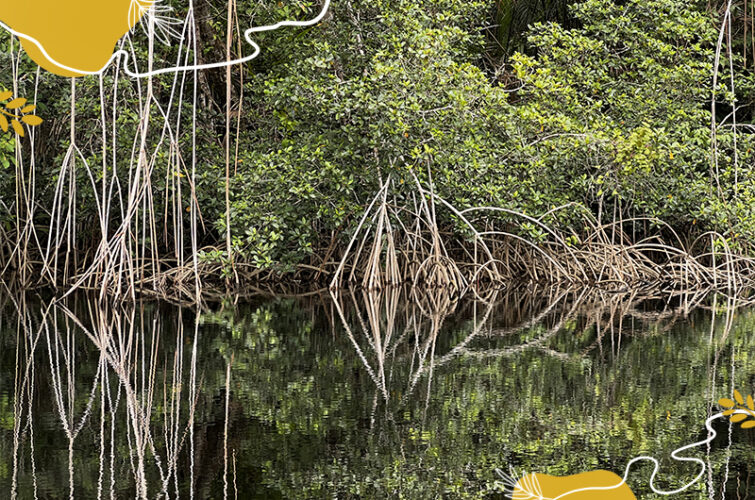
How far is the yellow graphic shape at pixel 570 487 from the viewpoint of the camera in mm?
3322

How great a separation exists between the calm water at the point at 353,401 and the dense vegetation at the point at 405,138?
2662 millimetres

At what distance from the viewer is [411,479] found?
3.53 metres

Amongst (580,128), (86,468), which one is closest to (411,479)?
(86,468)

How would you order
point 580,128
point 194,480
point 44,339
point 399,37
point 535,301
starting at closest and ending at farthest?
1. point 194,480
2. point 44,339
3. point 535,301
4. point 399,37
5. point 580,128

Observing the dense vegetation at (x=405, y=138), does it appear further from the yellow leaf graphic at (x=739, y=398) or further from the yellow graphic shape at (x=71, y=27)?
the yellow graphic shape at (x=71, y=27)

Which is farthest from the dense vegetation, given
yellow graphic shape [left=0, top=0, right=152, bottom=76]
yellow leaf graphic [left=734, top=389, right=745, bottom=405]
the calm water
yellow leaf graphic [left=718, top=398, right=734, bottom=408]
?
yellow graphic shape [left=0, top=0, right=152, bottom=76]

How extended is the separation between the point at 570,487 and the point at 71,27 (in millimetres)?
2162

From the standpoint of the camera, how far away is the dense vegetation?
35.5ft

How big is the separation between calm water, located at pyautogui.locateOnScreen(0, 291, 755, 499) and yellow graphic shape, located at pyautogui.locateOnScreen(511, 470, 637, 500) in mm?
77

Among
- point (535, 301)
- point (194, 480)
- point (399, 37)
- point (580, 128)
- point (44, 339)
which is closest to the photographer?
point (194, 480)

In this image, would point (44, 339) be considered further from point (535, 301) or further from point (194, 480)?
point (535, 301)

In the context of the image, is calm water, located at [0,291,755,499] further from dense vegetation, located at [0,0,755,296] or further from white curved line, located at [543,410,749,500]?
dense vegetation, located at [0,0,755,296]

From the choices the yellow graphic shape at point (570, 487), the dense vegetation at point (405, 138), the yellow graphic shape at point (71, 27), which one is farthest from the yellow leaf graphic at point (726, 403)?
the dense vegetation at point (405, 138)

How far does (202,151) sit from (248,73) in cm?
97
